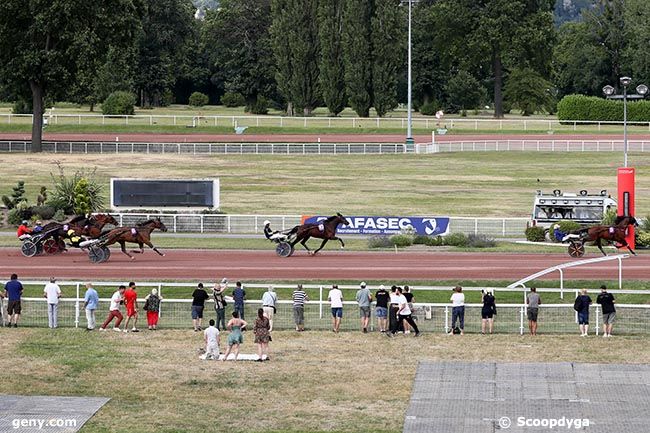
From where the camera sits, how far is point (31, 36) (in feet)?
240

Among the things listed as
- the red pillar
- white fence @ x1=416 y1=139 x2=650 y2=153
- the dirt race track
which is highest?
white fence @ x1=416 y1=139 x2=650 y2=153

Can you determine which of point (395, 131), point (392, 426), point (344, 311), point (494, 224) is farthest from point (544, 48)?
point (392, 426)

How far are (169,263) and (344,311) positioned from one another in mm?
9114

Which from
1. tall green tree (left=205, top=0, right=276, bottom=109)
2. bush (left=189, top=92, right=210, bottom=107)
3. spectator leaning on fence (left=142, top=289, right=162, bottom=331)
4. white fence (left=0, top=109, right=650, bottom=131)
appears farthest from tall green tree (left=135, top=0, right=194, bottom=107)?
spectator leaning on fence (left=142, top=289, right=162, bottom=331)

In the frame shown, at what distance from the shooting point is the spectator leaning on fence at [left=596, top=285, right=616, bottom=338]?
2712 cm

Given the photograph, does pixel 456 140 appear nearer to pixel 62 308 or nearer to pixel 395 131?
pixel 395 131

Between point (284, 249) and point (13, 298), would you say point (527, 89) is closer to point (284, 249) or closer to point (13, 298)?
point (284, 249)

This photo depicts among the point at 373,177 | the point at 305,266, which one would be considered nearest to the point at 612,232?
the point at 305,266

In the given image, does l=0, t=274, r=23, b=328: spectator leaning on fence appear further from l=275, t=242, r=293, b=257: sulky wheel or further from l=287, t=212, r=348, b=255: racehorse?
l=275, t=242, r=293, b=257: sulky wheel

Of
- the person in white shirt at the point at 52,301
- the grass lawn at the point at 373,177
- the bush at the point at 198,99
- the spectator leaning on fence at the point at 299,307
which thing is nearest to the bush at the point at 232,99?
the bush at the point at 198,99

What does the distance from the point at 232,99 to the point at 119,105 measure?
68.5ft

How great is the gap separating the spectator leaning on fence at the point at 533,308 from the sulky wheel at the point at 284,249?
1221 centimetres

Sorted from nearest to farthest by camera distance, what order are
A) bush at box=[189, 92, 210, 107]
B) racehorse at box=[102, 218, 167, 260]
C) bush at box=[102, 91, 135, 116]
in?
racehorse at box=[102, 218, 167, 260], bush at box=[102, 91, 135, 116], bush at box=[189, 92, 210, 107]

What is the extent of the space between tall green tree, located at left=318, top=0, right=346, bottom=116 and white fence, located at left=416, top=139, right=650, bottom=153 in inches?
677
